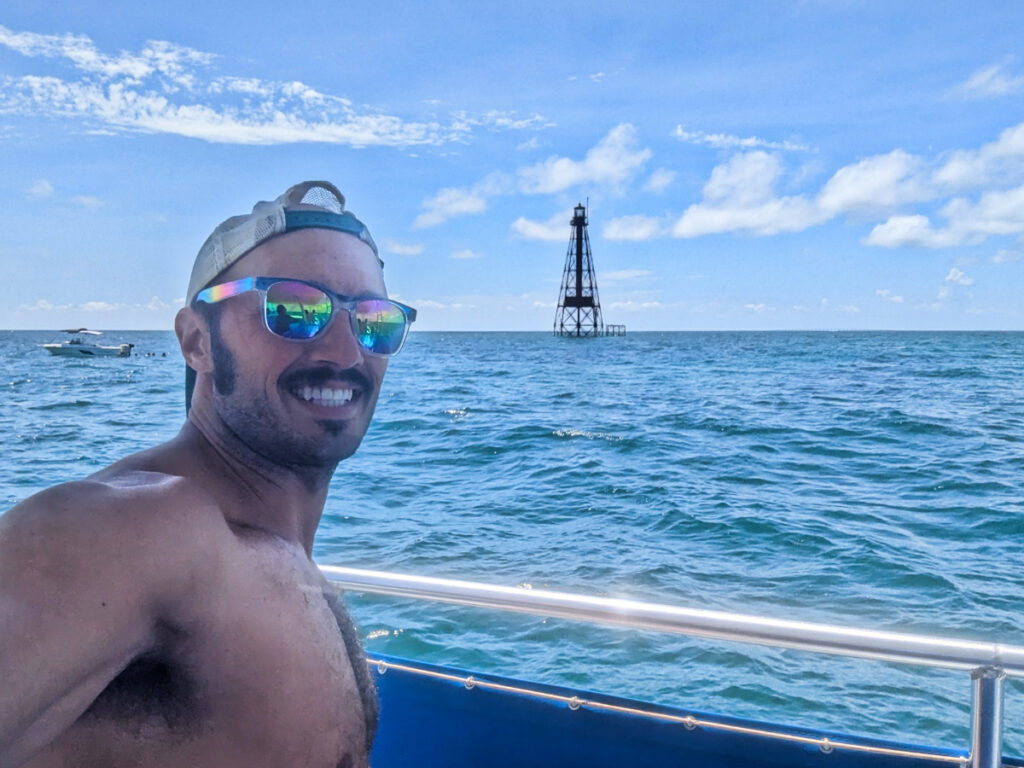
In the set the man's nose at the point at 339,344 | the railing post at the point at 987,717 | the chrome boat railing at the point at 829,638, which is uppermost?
the man's nose at the point at 339,344

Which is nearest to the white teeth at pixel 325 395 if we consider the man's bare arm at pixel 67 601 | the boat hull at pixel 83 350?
the man's bare arm at pixel 67 601

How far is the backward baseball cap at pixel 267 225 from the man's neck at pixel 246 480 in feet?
0.97

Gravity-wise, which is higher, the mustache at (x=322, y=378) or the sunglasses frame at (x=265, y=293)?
the sunglasses frame at (x=265, y=293)

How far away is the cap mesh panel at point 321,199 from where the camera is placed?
1647 millimetres

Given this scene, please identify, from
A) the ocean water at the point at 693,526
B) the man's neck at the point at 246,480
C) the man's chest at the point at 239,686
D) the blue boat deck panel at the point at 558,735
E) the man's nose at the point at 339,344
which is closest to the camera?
the man's chest at the point at 239,686

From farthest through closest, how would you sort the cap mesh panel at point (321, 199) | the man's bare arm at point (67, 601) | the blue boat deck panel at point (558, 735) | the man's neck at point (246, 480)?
the blue boat deck panel at point (558, 735)
the cap mesh panel at point (321, 199)
the man's neck at point (246, 480)
the man's bare arm at point (67, 601)

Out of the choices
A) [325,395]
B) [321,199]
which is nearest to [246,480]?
[325,395]

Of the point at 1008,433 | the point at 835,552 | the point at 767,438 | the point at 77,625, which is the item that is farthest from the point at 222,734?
the point at 1008,433

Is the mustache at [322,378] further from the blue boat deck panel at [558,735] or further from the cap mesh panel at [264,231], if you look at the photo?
the blue boat deck panel at [558,735]

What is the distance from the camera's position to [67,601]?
949 millimetres

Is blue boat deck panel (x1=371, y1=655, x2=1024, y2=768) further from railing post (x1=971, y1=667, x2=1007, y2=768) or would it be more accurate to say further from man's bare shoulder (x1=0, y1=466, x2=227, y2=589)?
man's bare shoulder (x1=0, y1=466, x2=227, y2=589)

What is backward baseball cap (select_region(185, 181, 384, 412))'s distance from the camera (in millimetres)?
1555

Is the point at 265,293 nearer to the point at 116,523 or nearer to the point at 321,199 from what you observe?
the point at 321,199

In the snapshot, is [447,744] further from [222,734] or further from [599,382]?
[599,382]
